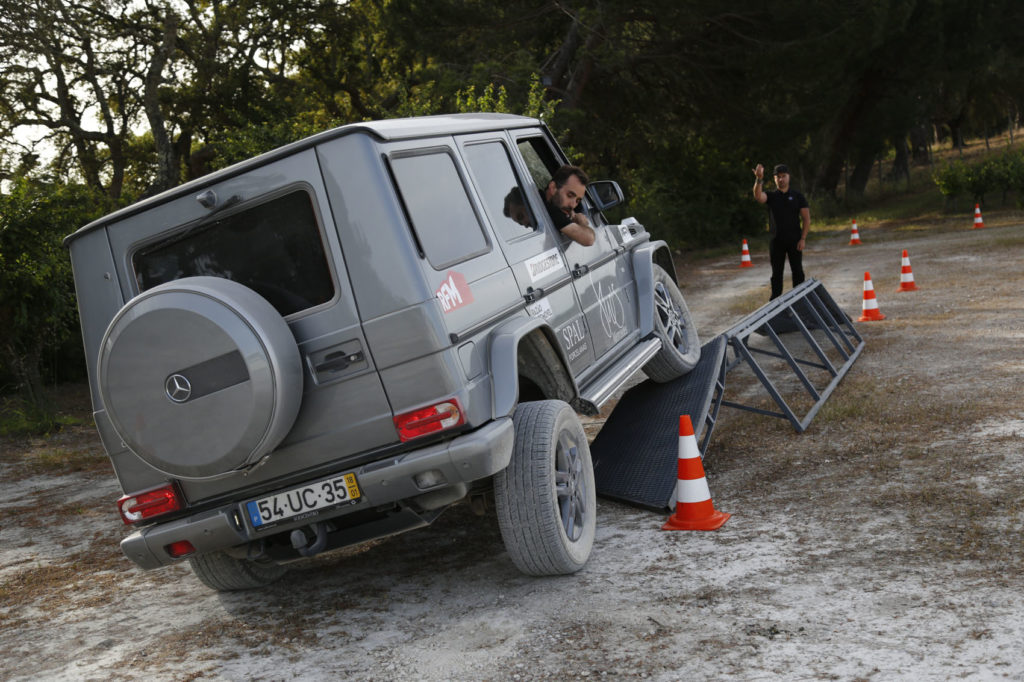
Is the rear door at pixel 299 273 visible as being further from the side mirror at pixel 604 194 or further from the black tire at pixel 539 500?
the side mirror at pixel 604 194

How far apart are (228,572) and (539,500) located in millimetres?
1766

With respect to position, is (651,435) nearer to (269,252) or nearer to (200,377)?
(269,252)

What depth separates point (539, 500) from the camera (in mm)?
4113

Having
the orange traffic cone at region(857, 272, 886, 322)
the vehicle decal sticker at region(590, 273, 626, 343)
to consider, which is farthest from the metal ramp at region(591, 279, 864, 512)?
the orange traffic cone at region(857, 272, 886, 322)

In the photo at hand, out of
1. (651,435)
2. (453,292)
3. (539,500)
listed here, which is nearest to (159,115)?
(651,435)

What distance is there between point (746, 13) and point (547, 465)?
66.8ft

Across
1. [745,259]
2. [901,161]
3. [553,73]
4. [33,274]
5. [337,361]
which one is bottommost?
[745,259]

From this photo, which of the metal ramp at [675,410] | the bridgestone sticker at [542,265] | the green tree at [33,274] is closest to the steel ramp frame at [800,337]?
the metal ramp at [675,410]

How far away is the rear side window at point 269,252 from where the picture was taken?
4.01m

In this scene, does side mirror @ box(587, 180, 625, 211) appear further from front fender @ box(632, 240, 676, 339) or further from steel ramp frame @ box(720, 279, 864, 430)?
steel ramp frame @ box(720, 279, 864, 430)

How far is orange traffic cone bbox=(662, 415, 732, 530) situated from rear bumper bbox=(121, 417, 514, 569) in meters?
1.29

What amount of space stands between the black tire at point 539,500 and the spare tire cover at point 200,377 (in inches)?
39.4

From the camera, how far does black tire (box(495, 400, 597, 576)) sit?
4133mm

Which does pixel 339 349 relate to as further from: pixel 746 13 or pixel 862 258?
pixel 746 13
